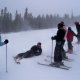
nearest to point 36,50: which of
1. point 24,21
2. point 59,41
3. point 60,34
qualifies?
point 59,41

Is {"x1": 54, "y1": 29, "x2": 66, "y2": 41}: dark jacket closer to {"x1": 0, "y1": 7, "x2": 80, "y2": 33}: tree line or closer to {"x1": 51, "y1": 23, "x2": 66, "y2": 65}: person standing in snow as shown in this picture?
{"x1": 51, "y1": 23, "x2": 66, "y2": 65}: person standing in snow

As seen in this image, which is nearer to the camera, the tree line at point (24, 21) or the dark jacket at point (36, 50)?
the dark jacket at point (36, 50)

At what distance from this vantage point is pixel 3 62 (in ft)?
37.0

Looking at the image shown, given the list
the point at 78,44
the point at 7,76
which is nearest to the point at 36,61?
the point at 7,76

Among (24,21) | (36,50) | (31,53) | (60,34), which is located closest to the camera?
(60,34)

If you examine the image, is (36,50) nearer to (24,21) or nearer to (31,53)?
(31,53)

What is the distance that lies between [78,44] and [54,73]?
6.83 m

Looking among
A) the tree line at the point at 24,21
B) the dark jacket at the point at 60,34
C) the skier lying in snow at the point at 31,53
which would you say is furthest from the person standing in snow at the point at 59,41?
the tree line at the point at 24,21

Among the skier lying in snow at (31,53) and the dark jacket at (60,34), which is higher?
the dark jacket at (60,34)

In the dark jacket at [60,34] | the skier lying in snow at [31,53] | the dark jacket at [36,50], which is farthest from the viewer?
the dark jacket at [36,50]

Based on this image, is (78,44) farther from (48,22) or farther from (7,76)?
(48,22)

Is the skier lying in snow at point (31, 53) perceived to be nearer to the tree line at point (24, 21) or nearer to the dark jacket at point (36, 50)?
the dark jacket at point (36, 50)

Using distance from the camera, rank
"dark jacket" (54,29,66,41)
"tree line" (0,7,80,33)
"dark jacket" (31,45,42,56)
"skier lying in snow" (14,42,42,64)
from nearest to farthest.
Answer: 1. "dark jacket" (54,29,66,41)
2. "skier lying in snow" (14,42,42,64)
3. "dark jacket" (31,45,42,56)
4. "tree line" (0,7,80,33)

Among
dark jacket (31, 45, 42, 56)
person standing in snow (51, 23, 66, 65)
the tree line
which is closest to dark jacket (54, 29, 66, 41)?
person standing in snow (51, 23, 66, 65)
